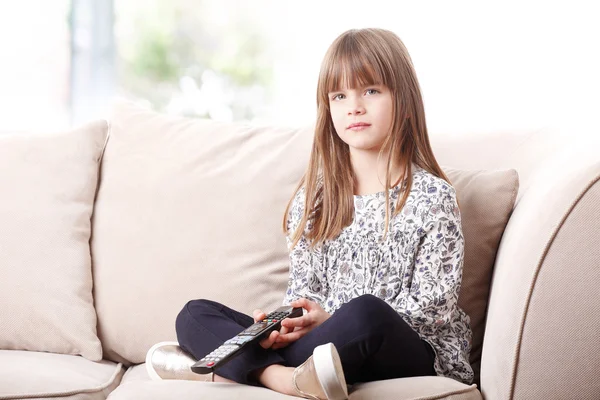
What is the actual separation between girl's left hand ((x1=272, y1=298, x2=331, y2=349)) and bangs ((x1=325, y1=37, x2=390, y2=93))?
466 mm

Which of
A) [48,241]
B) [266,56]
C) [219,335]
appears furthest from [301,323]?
[266,56]

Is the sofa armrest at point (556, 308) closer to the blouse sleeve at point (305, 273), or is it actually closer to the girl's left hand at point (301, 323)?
the girl's left hand at point (301, 323)

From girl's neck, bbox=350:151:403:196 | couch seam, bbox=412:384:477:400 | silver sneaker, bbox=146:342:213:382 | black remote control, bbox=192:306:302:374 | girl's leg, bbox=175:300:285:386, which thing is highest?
girl's neck, bbox=350:151:403:196

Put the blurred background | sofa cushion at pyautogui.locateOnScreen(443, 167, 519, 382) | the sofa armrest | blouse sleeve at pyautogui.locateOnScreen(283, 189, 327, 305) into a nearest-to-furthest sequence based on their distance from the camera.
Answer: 1. the sofa armrest
2. sofa cushion at pyautogui.locateOnScreen(443, 167, 519, 382)
3. blouse sleeve at pyautogui.locateOnScreen(283, 189, 327, 305)
4. the blurred background

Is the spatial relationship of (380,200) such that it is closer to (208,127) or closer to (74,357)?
(208,127)

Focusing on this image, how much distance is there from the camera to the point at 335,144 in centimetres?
167

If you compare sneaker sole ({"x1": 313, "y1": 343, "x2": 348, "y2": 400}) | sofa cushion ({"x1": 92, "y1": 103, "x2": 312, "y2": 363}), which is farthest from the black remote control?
sofa cushion ({"x1": 92, "y1": 103, "x2": 312, "y2": 363})

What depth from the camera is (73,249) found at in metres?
1.66

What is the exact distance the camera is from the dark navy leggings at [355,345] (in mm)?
1214

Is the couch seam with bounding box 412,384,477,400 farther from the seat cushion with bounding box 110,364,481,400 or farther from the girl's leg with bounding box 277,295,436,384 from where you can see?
the girl's leg with bounding box 277,295,436,384

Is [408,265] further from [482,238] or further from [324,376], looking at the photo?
[324,376]

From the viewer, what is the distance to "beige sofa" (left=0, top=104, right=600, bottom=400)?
1467 millimetres

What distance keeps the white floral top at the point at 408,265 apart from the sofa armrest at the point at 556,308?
0.75 feet

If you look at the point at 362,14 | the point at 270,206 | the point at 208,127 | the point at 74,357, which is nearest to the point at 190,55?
the point at 362,14
